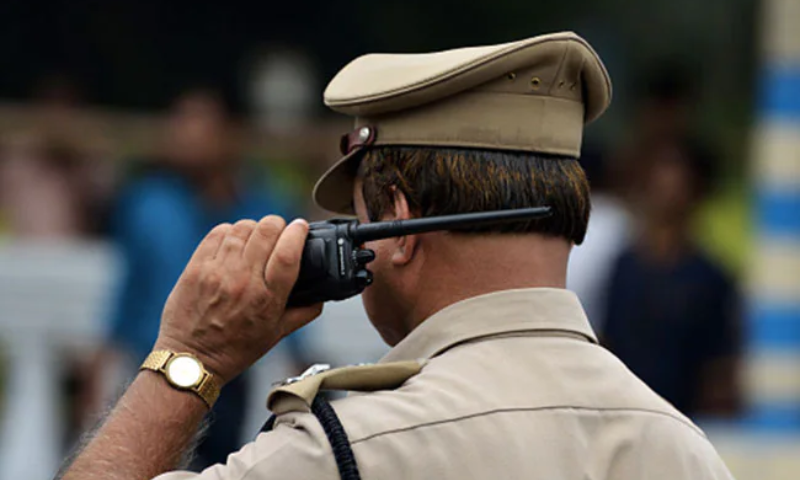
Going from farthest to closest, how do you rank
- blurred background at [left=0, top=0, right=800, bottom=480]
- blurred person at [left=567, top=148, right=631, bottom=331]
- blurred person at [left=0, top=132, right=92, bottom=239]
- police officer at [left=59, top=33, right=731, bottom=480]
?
blurred person at [left=0, top=132, right=92, bottom=239]
blurred person at [left=567, top=148, right=631, bottom=331]
blurred background at [left=0, top=0, right=800, bottom=480]
police officer at [left=59, top=33, right=731, bottom=480]

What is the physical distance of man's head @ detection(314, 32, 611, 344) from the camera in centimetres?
210

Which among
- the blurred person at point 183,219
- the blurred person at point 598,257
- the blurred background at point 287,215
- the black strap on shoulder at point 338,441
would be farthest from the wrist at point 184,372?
the blurred person at point 598,257

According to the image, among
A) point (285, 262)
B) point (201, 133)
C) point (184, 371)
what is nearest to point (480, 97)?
point (285, 262)

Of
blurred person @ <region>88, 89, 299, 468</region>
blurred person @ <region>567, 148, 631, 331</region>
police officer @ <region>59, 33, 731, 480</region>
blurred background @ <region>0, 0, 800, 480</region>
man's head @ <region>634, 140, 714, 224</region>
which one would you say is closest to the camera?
police officer @ <region>59, 33, 731, 480</region>

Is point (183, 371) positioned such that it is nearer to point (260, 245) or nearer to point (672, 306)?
point (260, 245)

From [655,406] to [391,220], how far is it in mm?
476

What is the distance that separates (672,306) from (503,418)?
4082mm

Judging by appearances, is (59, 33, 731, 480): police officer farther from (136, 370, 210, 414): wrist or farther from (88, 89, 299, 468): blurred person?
(88, 89, 299, 468): blurred person

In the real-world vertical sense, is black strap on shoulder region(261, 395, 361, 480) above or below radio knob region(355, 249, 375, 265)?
→ below

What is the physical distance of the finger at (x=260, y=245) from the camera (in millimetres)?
2080

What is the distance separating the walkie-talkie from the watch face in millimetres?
173

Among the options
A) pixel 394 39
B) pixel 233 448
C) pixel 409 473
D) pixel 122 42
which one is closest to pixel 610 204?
pixel 233 448

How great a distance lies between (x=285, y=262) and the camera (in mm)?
2062

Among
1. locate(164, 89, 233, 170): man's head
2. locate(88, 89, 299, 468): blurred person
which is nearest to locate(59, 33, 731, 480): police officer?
locate(88, 89, 299, 468): blurred person
